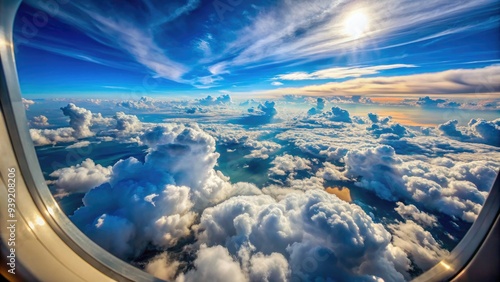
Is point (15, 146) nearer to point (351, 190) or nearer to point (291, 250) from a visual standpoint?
point (291, 250)

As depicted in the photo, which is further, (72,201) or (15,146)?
(72,201)

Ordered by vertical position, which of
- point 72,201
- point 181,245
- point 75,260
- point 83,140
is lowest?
point 181,245

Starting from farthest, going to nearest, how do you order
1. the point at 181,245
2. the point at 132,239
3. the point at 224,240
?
the point at 181,245 → the point at 132,239 → the point at 224,240

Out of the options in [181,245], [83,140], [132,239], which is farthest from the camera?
[83,140]

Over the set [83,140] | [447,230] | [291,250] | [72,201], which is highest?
[83,140]

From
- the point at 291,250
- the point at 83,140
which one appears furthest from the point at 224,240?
the point at 83,140

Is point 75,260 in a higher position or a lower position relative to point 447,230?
higher

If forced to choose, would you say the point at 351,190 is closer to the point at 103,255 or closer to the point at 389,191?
the point at 389,191

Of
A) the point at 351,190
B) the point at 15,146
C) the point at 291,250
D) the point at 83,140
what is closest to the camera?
the point at 15,146

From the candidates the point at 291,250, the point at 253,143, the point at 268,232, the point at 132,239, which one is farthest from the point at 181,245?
the point at 253,143
